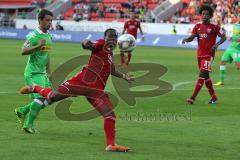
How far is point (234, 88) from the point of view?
19766 millimetres

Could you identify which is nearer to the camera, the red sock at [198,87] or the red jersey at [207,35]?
the red sock at [198,87]

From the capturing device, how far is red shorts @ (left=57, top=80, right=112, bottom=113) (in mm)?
Result: 9594

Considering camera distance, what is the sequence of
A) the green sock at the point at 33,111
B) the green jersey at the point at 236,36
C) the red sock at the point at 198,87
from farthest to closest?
the green jersey at the point at 236,36, the red sock at the point at 198,87, the green sock at the point at 33,111

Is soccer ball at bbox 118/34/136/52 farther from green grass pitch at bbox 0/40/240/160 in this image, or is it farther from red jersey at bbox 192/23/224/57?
red jersey at bbox 192/23/224/57

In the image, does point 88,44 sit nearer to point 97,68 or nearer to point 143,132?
point 97,68

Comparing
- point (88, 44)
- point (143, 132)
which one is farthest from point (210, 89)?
point (88, 44)

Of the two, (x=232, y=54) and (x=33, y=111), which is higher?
(x=33, y=111)

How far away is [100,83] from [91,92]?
193mm

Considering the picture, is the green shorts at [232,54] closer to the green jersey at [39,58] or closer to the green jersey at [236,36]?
the green jersey at [236,36]

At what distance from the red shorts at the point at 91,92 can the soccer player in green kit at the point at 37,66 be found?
1057 millimetres

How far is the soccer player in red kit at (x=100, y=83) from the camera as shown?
30.8 ft

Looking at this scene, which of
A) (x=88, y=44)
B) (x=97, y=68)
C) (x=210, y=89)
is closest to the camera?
(x=88, y=44)

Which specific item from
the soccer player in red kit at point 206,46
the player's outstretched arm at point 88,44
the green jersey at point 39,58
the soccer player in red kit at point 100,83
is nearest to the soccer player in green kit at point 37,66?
the green jersey at point 39,58

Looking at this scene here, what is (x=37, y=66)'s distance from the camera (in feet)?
36.7
